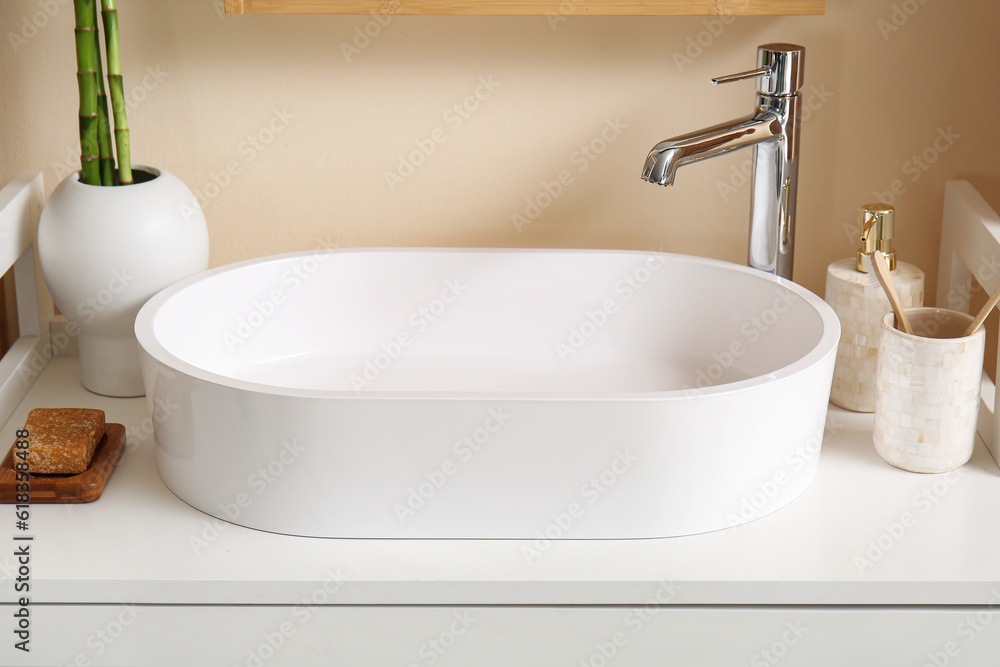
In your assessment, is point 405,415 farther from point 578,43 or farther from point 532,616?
point 578,43

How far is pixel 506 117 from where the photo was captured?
1.09 metres

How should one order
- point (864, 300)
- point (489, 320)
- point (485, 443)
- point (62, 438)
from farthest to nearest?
point (489, 320) → point (864, 300) → point (62, 438) → point (485, 443)

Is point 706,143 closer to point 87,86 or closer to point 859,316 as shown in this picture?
point 859,316

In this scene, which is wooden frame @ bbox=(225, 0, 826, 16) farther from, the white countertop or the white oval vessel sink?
the white countertop

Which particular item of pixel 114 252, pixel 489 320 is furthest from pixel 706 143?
pixel 114 252

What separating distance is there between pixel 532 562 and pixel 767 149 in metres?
0.48

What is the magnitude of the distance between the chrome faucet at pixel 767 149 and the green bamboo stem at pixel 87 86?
21.0 inches

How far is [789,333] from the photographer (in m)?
0.95

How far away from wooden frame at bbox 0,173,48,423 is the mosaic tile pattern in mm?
809

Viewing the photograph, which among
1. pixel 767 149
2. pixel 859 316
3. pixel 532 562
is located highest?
pixel 767 149

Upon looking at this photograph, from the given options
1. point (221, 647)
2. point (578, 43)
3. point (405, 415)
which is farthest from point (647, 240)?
point (221, 647)

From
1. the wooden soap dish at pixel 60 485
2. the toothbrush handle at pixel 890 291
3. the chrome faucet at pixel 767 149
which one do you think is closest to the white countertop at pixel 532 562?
the wooden soap dish at pixel 60 485

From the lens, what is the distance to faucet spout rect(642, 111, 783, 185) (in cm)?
90

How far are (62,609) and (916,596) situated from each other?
628mm
